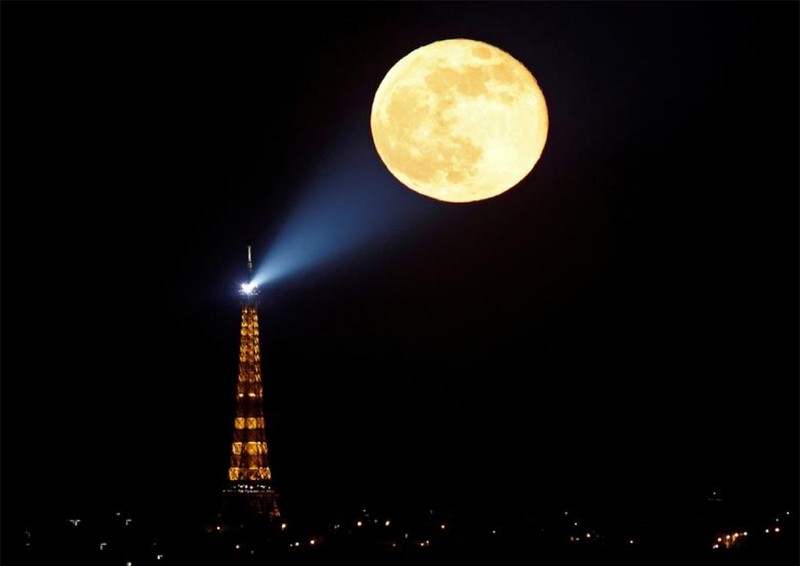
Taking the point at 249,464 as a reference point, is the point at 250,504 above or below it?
below

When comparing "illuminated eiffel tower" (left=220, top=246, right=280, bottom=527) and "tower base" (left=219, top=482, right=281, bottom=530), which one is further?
"tower base" (left=219, top=482, right=281, bottom=530)

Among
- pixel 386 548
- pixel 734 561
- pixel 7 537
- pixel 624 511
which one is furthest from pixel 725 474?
pixel 7 537

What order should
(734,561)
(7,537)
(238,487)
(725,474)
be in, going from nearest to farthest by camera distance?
(7,537), (734,561), (725,474), (238,487)

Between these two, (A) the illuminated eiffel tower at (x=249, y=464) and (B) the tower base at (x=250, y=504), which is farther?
(B) the tower base at (x=250, y=504)

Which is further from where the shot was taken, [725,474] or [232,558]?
[725,474]

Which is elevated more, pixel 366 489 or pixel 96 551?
pixel 366 489

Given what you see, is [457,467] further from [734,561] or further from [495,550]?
[734,561]

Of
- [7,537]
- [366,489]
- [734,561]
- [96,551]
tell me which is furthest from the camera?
[366,489]

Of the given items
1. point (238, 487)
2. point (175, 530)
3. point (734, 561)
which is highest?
point (238, 487)
